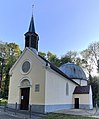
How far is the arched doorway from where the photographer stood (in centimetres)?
2102

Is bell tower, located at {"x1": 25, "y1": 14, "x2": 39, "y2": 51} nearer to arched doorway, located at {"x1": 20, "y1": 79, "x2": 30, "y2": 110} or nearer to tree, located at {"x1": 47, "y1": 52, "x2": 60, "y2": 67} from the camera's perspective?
arched doorway, located at {"x1": 20, "y1": 79, "x2": 30, "y2": 110}

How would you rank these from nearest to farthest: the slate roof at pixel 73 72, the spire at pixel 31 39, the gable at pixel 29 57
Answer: the gable at pixel 29 57, the spire at pixel 31 39, the slate roof at pixel 73 72

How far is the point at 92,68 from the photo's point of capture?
151ft

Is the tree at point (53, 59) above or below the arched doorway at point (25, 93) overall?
above

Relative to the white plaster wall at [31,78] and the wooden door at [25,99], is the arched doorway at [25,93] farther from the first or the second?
the white plaster wall at [31,78]

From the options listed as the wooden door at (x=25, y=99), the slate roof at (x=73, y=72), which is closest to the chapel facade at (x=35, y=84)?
the wooden door at (x=25, y=99)

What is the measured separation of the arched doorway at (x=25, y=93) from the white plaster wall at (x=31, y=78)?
20.1 inches

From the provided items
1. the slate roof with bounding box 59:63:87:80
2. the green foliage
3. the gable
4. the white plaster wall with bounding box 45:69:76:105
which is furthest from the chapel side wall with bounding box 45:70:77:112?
the green foliage

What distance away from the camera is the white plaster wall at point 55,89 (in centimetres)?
1993

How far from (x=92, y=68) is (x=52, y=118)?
33.3 meters

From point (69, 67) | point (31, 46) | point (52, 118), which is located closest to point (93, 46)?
point (69, 67)

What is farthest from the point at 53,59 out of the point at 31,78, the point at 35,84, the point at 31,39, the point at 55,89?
the point at 35,84

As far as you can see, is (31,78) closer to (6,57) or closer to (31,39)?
(31,39)

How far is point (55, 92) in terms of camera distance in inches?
846
